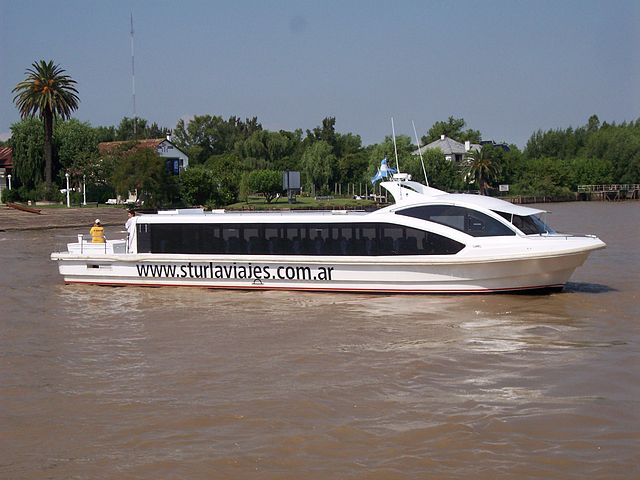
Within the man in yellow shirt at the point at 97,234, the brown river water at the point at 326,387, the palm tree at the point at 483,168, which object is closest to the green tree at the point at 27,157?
the palm tree at the point at 483,168

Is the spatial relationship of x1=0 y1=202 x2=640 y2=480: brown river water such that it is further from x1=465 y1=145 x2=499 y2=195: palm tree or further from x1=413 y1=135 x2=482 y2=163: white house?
x1=413 y1=135 x2=482 y2=163: white house

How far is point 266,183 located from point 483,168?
24.9 m

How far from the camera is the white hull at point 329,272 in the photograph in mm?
18328

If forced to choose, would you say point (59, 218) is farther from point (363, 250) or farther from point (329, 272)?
point (363, 250)

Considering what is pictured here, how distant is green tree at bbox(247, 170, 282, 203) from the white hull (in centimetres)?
4817

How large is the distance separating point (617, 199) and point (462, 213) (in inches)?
3281

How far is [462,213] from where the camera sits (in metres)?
18.8

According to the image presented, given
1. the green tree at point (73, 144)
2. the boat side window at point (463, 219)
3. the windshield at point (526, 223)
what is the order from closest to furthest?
1. the boat side window at point (463, 219)
2. the windshield at point (526, 223)
3. the green tree at point (73, 144)

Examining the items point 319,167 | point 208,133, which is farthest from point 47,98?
point 208,133

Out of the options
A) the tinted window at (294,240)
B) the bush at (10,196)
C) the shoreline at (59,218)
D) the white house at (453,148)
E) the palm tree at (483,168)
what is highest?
the white house at (453,148)

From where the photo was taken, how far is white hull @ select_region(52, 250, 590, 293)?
18.3 metres

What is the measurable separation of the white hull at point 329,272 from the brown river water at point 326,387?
1.25 feet

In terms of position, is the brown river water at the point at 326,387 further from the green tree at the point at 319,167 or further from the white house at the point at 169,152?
the green tree at the point at 319,167

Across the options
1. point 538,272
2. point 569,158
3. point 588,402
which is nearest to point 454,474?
point 588,402
